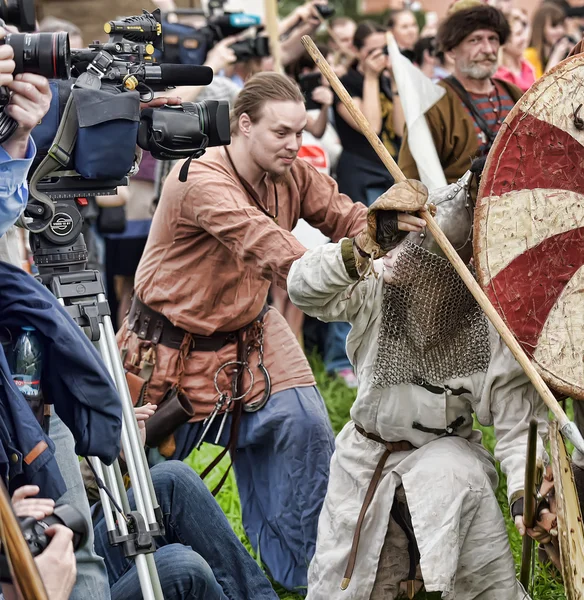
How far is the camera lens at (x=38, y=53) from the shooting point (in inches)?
95.4

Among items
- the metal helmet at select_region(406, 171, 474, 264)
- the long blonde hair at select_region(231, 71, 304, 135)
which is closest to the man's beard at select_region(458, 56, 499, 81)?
the long blonde hair at select_region(231, 71, 304, 135)

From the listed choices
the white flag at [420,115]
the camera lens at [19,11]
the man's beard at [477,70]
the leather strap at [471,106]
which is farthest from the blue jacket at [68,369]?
the man's beard at [477,70]

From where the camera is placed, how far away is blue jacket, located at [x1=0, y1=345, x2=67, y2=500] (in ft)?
7.46

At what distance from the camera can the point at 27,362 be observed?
2.38m

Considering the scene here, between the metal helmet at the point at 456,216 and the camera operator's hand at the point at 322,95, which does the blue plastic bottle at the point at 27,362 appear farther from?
the camera operator's hand at the point at 322,95

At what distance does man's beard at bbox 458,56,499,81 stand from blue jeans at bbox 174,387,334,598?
69.8 inches

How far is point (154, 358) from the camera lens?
3938 mm

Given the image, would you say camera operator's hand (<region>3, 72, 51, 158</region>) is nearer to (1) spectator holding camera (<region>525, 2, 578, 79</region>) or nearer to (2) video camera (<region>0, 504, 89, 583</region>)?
(2) video camera (<region>0, 504, 89, 583</region>)

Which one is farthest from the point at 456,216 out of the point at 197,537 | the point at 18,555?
the point at 18,555

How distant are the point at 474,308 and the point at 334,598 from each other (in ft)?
2.73

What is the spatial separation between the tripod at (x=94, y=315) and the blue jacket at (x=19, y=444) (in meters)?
0.48

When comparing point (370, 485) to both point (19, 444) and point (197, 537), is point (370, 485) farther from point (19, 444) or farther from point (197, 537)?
point (19, 444)

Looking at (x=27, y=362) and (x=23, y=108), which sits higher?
(x=23, y=108)

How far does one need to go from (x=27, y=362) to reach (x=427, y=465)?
1148 millimetres
